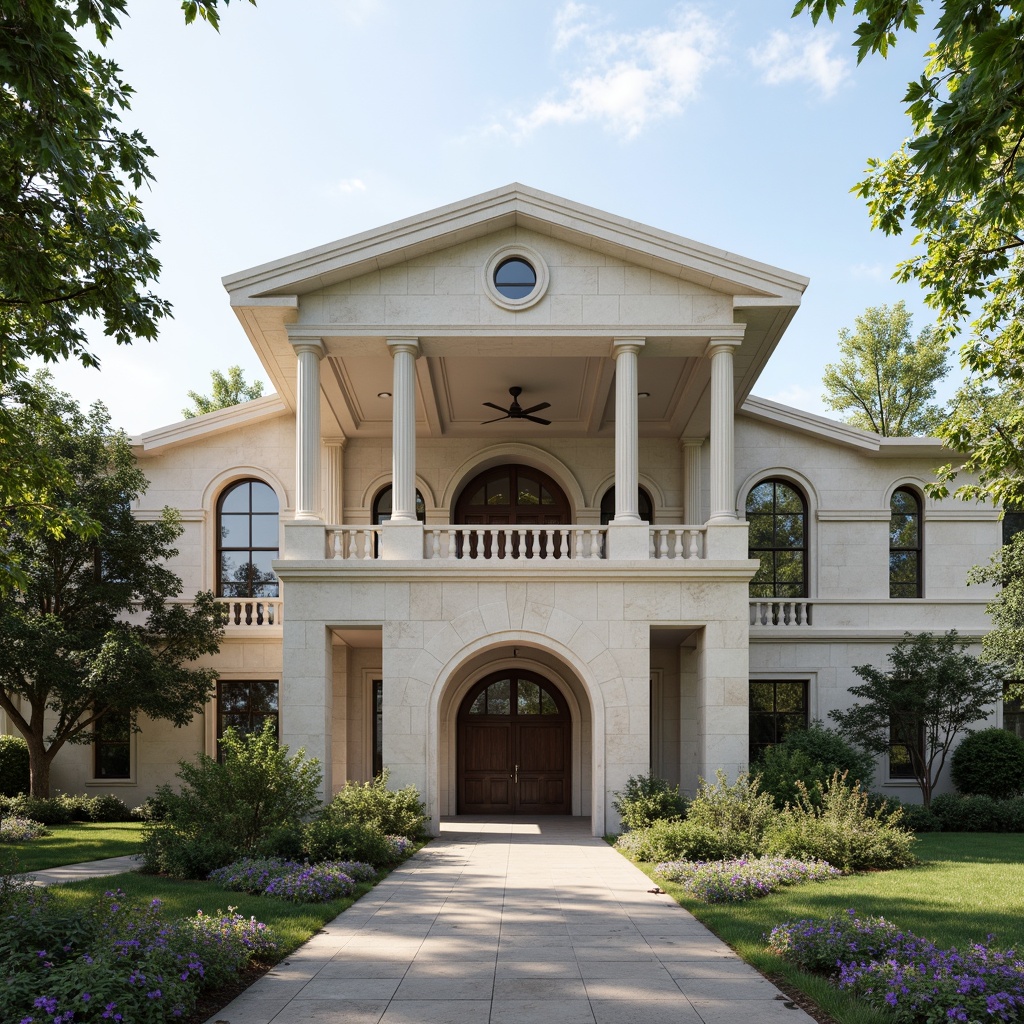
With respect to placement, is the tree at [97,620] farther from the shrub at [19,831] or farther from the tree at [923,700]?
the tree at [923,700]

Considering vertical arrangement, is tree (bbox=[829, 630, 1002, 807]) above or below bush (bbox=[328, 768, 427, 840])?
above

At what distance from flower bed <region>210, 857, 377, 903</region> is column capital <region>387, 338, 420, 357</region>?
31.7ft

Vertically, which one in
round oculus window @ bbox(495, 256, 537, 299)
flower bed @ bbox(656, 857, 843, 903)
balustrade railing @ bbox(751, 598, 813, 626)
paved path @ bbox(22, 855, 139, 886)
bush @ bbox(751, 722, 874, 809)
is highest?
round oculus window @ bbox(495, 256, 537, 299)

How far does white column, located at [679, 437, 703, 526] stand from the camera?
80.9 feet

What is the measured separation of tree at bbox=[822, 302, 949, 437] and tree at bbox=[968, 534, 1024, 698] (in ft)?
66.0

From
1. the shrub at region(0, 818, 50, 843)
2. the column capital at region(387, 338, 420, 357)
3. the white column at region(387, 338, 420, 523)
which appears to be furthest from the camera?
the column capital at region(387, 338, 420, 357)

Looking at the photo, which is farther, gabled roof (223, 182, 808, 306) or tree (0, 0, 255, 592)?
gabled roof (223, 182, 808, 306)

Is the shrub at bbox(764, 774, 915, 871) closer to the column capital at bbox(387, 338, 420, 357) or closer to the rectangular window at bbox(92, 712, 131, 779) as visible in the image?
the column capital at bbox(387, 338, 420, 357)

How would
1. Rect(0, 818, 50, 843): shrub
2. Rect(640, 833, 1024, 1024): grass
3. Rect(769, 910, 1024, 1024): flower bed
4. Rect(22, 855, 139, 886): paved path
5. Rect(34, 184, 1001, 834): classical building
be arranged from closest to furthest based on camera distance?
Rect(769, 910, 1024, 1024): flower bed → Rect(640, 833, 1024, 1024): grass → Rect(22, 855, 139, 886): paved path → Rect(0, 818, 50, 843): shrub → Rect(34, 184, 1001, 834): classical building

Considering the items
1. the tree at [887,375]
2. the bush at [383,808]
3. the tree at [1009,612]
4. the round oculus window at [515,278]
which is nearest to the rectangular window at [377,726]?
the bush at [383,808]

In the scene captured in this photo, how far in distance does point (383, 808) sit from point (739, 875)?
6736 millimetres

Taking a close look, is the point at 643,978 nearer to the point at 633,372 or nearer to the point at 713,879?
the point at 713,879

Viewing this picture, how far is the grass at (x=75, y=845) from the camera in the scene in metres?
15.5

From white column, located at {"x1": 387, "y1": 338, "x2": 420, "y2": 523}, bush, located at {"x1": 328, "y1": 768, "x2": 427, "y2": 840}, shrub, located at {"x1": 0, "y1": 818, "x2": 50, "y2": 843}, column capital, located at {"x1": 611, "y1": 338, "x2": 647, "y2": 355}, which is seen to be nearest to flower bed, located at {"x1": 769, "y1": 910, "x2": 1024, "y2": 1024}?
bush, located at {"x1": 328, "y1": 768, "x2": 427, "y2": 840}
